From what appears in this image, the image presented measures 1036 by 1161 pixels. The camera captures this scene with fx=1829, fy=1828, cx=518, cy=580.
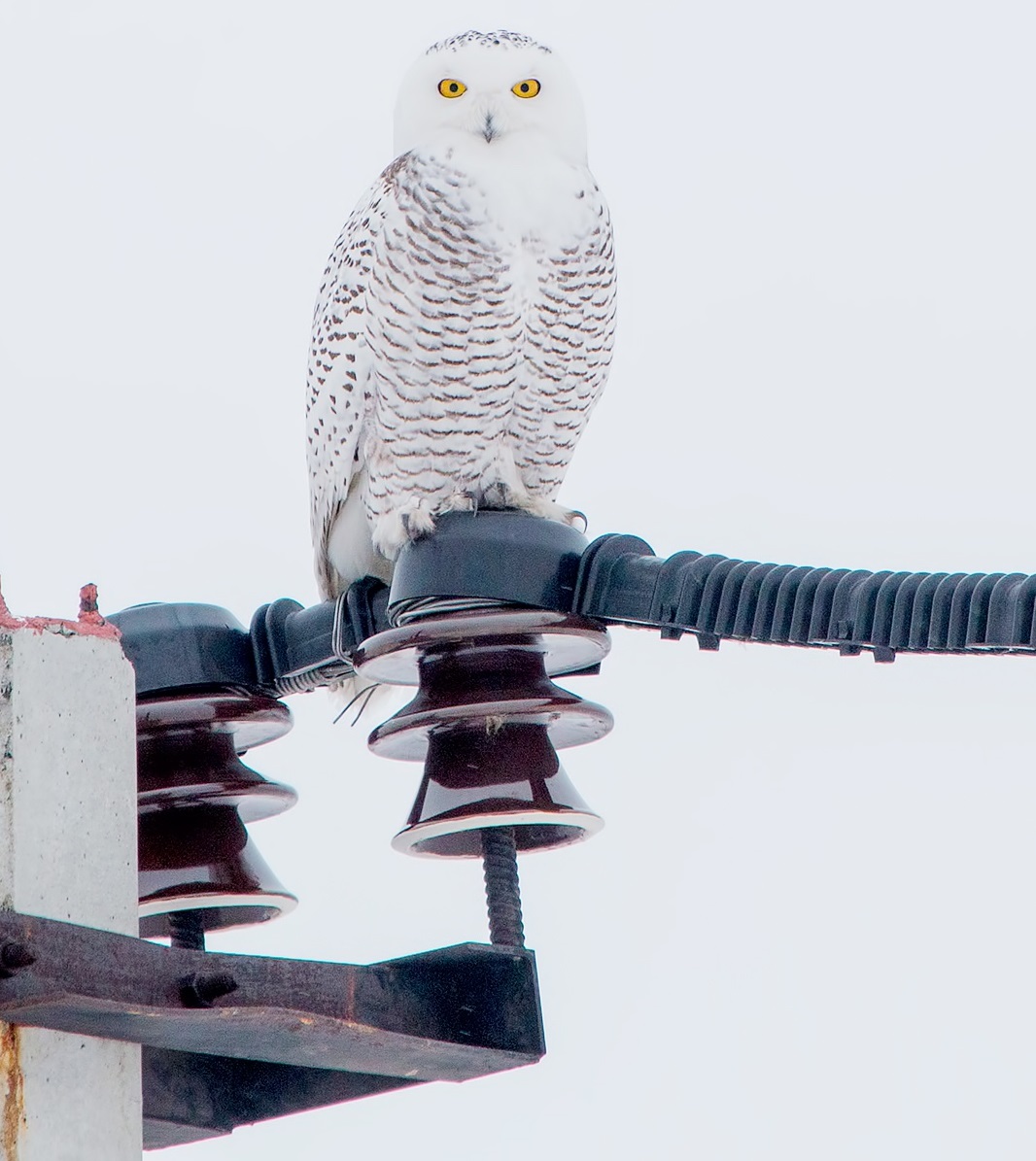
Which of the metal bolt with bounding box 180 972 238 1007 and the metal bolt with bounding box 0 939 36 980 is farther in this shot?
the metal bolt with bounding box 180 972 238 1007

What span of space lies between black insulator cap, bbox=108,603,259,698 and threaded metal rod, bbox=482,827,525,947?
0.58 meters

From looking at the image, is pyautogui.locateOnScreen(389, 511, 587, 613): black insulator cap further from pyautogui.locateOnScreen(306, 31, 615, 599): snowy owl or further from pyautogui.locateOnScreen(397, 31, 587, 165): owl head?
pyautogui.locateOnScreen(397, 31, 587, 165): owl head

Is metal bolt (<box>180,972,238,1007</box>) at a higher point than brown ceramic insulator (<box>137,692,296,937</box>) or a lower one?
lower

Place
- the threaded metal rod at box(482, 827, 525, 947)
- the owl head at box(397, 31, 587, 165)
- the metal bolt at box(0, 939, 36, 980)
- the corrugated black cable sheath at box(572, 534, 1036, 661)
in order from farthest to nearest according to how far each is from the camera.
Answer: the owl head at box(397, 31, 587, 165) → the threaded metal rod at box(482, 827, 525, 947) → the corrugated black cable sheath at box(572, 534, 1036, 661) → the metal bolt at box(0, 939, 36, 980)

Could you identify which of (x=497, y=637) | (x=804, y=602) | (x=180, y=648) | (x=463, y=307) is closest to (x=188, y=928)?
(x=180, y=648)

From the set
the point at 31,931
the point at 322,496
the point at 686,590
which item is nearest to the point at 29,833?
the point at 31,931

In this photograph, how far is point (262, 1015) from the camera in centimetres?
211

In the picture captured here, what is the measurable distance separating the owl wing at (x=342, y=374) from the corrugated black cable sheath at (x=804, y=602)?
6.41 ft

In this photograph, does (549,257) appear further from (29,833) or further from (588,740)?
(29,833)

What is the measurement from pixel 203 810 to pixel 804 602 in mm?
1154

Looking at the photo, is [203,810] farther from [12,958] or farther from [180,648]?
[12,958]

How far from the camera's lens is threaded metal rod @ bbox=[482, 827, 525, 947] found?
102 inches

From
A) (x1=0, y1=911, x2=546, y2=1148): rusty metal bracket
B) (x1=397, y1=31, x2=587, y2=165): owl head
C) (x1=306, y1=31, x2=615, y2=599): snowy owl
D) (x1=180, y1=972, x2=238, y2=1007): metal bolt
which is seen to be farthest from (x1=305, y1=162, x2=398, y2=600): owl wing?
(x1=180, y1=972, x2=238, y2=1007): metal bolt

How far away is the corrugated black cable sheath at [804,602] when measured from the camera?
2.07 m
